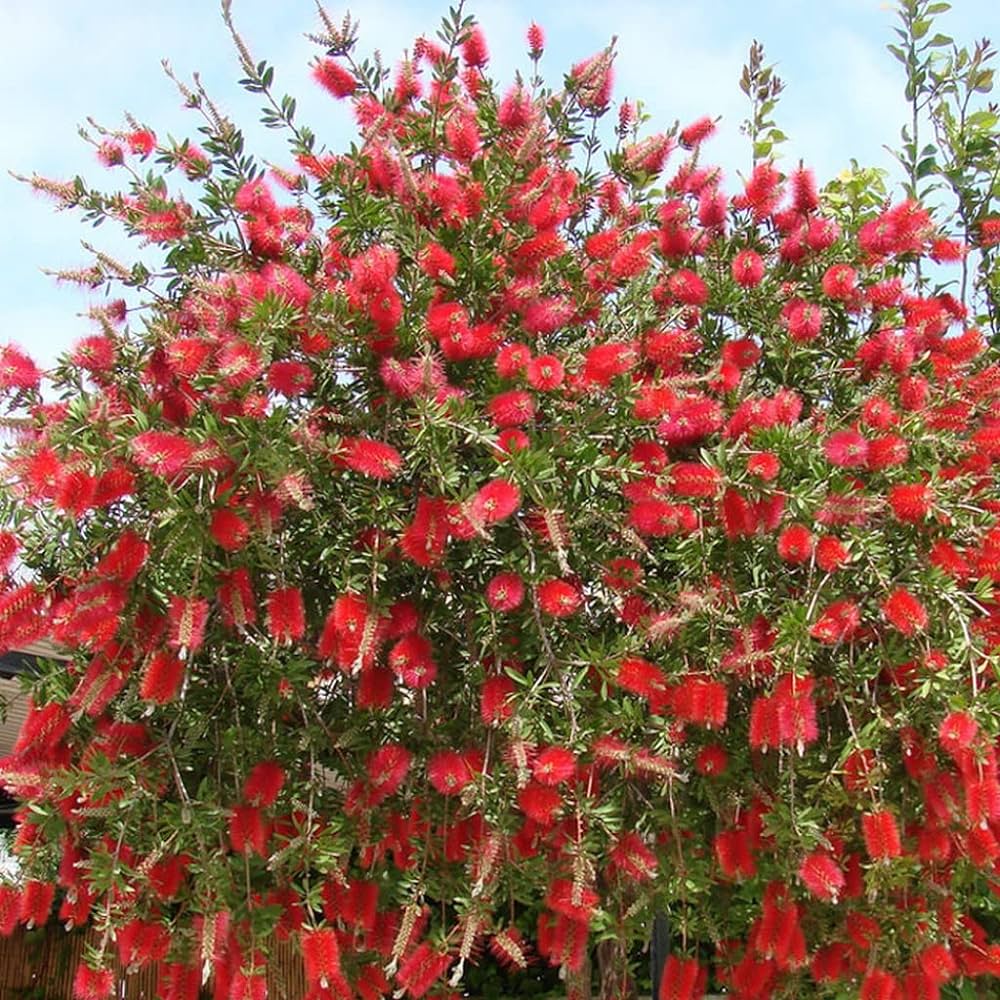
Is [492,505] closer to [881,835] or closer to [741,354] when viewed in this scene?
[881,835]

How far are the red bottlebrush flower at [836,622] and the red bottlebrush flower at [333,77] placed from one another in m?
1.78

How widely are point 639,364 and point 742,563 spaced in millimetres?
540

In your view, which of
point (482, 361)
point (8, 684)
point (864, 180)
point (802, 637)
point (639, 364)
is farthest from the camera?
point (8, 684)

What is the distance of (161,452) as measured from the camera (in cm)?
230

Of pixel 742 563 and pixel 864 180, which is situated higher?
pixel 864 180

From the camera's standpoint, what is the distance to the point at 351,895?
9.00 feet

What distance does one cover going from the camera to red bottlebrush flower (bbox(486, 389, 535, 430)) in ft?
8.42

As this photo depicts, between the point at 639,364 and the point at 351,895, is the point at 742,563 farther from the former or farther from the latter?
the point at 351,895

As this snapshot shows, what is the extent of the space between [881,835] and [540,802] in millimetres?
660

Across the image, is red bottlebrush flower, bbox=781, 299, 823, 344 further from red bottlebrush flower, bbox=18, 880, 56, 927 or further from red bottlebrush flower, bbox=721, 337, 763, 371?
red bottlebrush flower, bbox=18, 880, 56, 927

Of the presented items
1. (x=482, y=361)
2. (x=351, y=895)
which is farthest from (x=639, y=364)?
(x=351, y=895)

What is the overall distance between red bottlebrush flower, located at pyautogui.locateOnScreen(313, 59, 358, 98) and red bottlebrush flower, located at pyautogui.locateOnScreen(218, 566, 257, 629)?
1.40 metres

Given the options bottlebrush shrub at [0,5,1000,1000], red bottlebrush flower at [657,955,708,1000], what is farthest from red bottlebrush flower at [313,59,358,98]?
red bottlebrush flower at [657,955,708,1000]

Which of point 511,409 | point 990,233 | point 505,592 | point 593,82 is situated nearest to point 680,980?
point 505,592
